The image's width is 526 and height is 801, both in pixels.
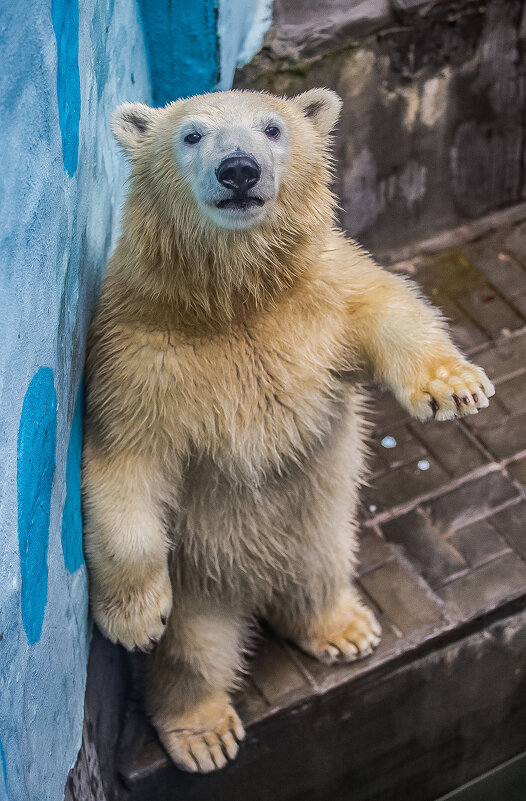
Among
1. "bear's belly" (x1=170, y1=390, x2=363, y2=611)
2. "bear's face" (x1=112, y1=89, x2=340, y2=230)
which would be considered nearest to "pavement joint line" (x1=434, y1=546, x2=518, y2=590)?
"bear's belly" (x1=170, y1=390, x2=363, y2=611)

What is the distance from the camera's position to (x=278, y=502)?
8.13ft

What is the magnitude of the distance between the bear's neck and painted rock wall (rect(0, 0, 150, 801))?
0.13 metres

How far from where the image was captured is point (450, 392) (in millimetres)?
2168

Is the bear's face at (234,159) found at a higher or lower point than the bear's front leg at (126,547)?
higher

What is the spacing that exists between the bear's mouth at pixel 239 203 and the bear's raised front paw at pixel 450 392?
21.2 inches

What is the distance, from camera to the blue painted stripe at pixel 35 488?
1.68m

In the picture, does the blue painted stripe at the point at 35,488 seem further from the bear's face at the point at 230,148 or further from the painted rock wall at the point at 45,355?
the bear's face at the point at 230,148

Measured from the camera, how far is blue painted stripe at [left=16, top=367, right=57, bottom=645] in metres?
1.68

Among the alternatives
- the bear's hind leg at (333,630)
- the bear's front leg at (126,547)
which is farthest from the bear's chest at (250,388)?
the bear's hind leg at (333,630)

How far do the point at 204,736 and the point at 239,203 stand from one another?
151 centimetres

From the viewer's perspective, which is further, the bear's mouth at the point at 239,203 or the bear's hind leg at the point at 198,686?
the bear's hind leg at the point at 198,686

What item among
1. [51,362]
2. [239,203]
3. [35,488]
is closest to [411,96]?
[239,203]

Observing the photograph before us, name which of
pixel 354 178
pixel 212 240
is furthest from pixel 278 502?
pixel 354 178

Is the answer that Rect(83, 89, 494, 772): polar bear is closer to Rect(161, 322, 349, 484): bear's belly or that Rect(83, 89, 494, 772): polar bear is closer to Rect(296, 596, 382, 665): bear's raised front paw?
Rect(161, 322, 349, 484): bear's belly
